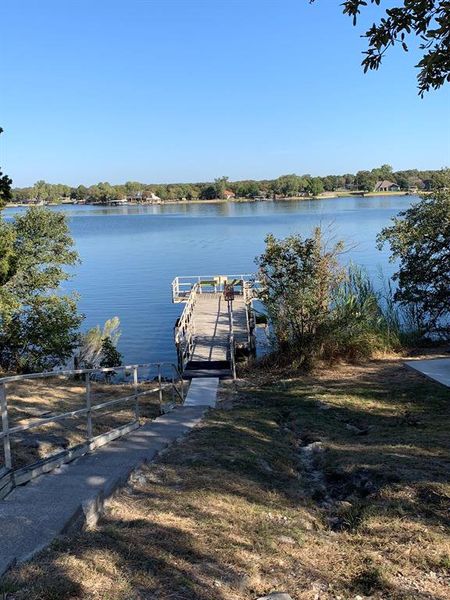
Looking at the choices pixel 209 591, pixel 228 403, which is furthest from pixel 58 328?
pixel 209 591

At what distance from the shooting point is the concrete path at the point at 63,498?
3.09 metres

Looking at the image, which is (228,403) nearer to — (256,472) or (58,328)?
(256,472)

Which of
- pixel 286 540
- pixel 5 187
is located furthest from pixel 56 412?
pixel 286 540

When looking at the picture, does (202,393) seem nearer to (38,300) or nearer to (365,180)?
(38,300)

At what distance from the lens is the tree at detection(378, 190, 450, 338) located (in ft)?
47.3

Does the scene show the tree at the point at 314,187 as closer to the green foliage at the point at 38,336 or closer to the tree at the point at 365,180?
the tree at the point at 365,180

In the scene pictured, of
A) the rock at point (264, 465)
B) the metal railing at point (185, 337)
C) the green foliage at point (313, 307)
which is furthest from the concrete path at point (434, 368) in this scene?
the metal railing at point (185, 337)

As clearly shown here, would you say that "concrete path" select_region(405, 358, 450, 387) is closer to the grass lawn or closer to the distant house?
the grass lawn

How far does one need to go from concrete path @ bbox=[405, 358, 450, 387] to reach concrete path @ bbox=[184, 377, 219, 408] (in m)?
4.35

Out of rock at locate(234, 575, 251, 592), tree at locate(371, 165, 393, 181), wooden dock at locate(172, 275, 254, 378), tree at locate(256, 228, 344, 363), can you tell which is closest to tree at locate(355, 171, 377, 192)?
tree at locate(371, 165, 393, 181)

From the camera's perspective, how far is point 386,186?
182125mm

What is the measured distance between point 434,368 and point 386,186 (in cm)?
18154

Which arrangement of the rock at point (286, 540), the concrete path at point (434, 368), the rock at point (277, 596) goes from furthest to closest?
the concrete path at point (434, 368)
the rock at point (286, 540)
the rock at point (277, 596)

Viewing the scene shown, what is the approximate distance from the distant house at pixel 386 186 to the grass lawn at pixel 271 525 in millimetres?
183229
